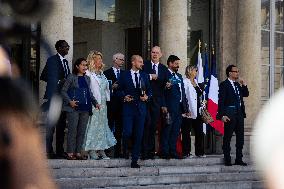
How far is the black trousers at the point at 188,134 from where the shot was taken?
1159 centimetres

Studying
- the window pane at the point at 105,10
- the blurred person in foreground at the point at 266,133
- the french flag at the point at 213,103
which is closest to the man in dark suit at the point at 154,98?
the french flag at the point at 213,103

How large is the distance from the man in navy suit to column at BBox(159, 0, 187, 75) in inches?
123

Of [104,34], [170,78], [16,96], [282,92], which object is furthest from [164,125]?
[16,96]

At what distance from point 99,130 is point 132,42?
4587 millimetres

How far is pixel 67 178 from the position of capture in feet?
30.2

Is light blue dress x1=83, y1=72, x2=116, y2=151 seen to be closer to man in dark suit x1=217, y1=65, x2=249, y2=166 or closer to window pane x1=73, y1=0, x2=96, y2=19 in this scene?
man in dark suit x1=217, y1=65, x2=249, y2=166

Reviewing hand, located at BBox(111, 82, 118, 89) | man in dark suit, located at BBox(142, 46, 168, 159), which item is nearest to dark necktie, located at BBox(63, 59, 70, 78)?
hand, located at BBox(111, 82, 118, 89)

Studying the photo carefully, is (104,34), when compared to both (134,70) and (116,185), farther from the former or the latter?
(116,185)

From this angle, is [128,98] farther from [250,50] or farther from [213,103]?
[250,50]

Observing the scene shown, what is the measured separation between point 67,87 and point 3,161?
8.67m

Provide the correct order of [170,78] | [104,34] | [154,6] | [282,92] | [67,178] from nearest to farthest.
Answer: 1. [67,178]
2. [170,78]
3. [154,6]
4. [104,34]
5. [282,92]

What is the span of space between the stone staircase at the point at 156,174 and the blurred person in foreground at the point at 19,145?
781 cm

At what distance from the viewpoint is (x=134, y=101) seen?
999cm

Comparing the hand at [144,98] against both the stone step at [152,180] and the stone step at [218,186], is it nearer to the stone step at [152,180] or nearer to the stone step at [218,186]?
the stone step at [152,180]
